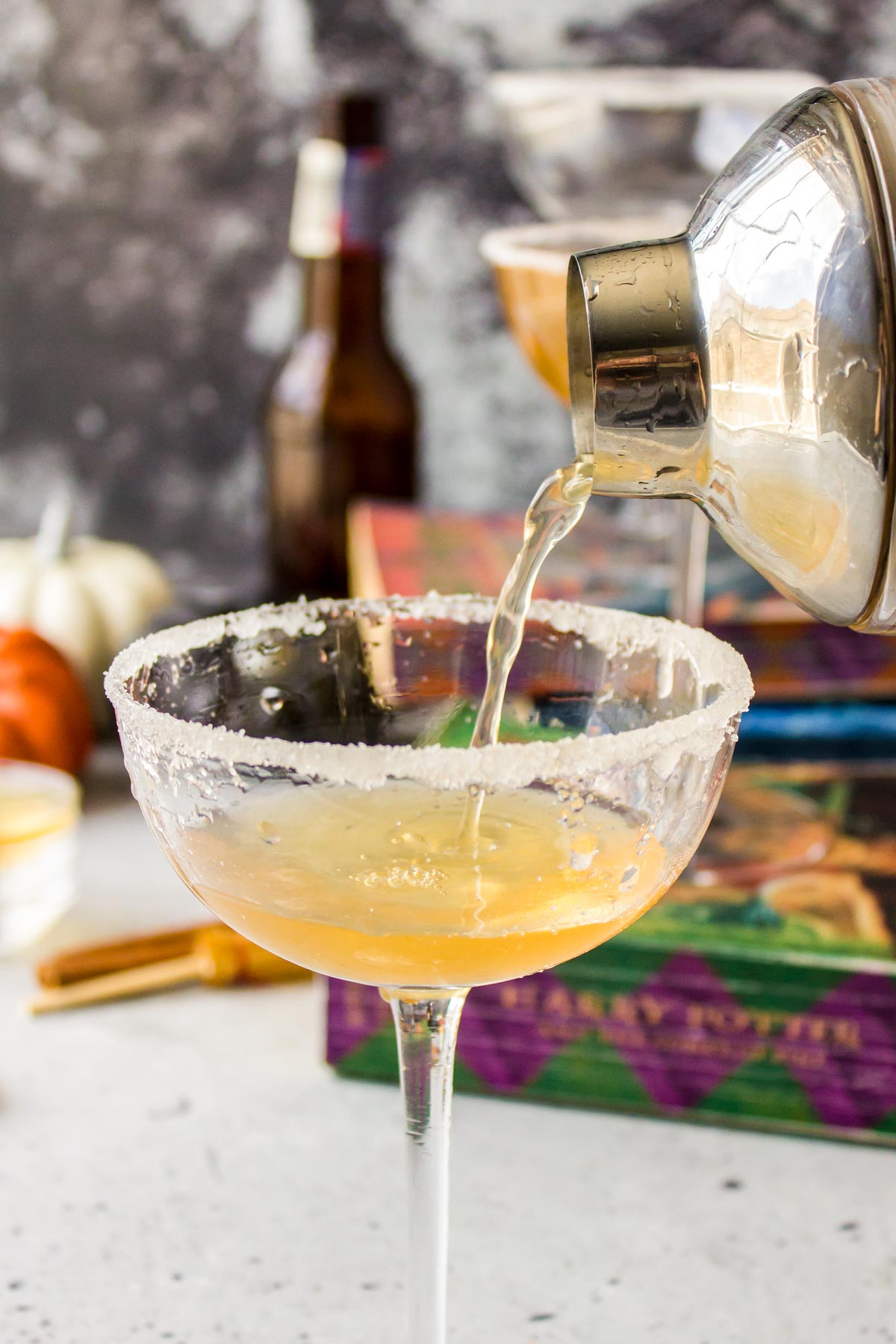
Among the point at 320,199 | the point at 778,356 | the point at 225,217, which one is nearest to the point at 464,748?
the point at 778,356

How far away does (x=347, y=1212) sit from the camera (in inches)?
27.2

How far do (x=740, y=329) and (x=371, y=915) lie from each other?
235 millimetres

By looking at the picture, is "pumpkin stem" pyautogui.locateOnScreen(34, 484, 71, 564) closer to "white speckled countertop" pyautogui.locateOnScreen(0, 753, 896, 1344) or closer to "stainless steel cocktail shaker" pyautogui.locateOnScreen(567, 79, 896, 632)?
"white speckled countertop" pyautogui.locateOnScreen(0, 753, 896, 1344)

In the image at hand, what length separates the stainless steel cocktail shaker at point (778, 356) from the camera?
1.55 feet

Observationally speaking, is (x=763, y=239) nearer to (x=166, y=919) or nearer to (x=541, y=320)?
(x=541, y=320)

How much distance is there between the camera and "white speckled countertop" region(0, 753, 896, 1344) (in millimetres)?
622

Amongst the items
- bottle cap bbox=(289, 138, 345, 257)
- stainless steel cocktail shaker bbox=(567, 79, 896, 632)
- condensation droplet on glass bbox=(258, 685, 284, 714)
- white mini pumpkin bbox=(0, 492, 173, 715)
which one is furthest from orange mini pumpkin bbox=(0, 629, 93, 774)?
stainless steel cocktail shaker bbox=(567, 79, 896, 632)

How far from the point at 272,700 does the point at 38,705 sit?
1.86 feet

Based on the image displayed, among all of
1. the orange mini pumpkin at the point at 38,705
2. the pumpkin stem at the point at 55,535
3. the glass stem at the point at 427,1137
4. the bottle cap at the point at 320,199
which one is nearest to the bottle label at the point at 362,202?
the bottle cap at the point at 320,199

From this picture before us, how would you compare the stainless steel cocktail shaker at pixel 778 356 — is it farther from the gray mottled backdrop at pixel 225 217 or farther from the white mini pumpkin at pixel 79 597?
the gray mottled backdrop at pixel 225 217

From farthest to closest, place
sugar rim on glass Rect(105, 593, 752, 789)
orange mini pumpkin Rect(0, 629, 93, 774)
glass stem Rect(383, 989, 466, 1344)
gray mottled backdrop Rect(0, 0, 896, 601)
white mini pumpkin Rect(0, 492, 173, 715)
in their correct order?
gray mottled backdrop Rect(0, 0, 896, 601) < white mini pumpkin Rect(0, 492, 173, 715) < orange mini pumpkin Rect(0, 629, 93, 774) < glass stem Rect(383, 989, 466, 1344) < sugar rim on glass Rect(105, 593, 752, 789)

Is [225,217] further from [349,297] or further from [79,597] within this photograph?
[79,597]

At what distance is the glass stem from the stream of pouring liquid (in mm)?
105

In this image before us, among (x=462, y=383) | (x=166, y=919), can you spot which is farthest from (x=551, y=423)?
(x=166, y=919)
